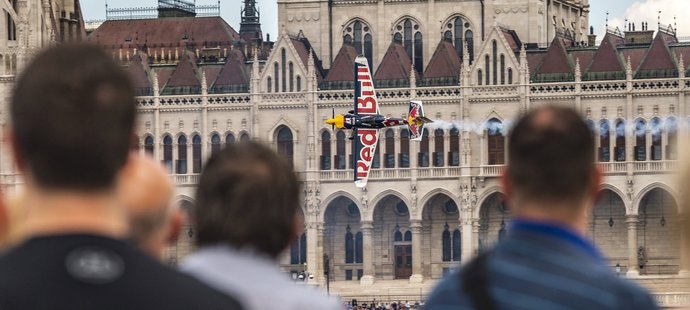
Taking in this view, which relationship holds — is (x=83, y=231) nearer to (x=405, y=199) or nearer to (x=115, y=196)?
(x=115, y=196)

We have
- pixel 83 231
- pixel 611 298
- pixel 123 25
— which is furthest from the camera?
pixel 123 25

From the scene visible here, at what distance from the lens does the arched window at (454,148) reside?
112 m

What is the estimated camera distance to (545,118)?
29.8 feet

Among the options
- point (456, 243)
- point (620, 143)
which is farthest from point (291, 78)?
point (620, 143)

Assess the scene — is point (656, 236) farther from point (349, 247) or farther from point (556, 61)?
point (349, 247)

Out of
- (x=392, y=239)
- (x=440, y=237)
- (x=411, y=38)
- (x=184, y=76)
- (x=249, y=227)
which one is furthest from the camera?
(x=411, y=38)

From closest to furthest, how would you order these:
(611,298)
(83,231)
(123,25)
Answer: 1. (83,231)
2. (611,298)
3. (123,25)

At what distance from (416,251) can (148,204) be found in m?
102

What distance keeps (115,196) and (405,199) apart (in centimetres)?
10394

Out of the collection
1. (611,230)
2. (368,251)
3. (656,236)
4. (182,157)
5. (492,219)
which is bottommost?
(368,251)

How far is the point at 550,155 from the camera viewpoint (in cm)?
893

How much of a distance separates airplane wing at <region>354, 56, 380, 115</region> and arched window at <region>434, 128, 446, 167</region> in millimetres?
15369

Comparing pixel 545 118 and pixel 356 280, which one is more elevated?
pixel 545 118

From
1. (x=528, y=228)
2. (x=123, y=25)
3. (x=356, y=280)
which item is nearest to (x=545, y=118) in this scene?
(x=528, y=228)
